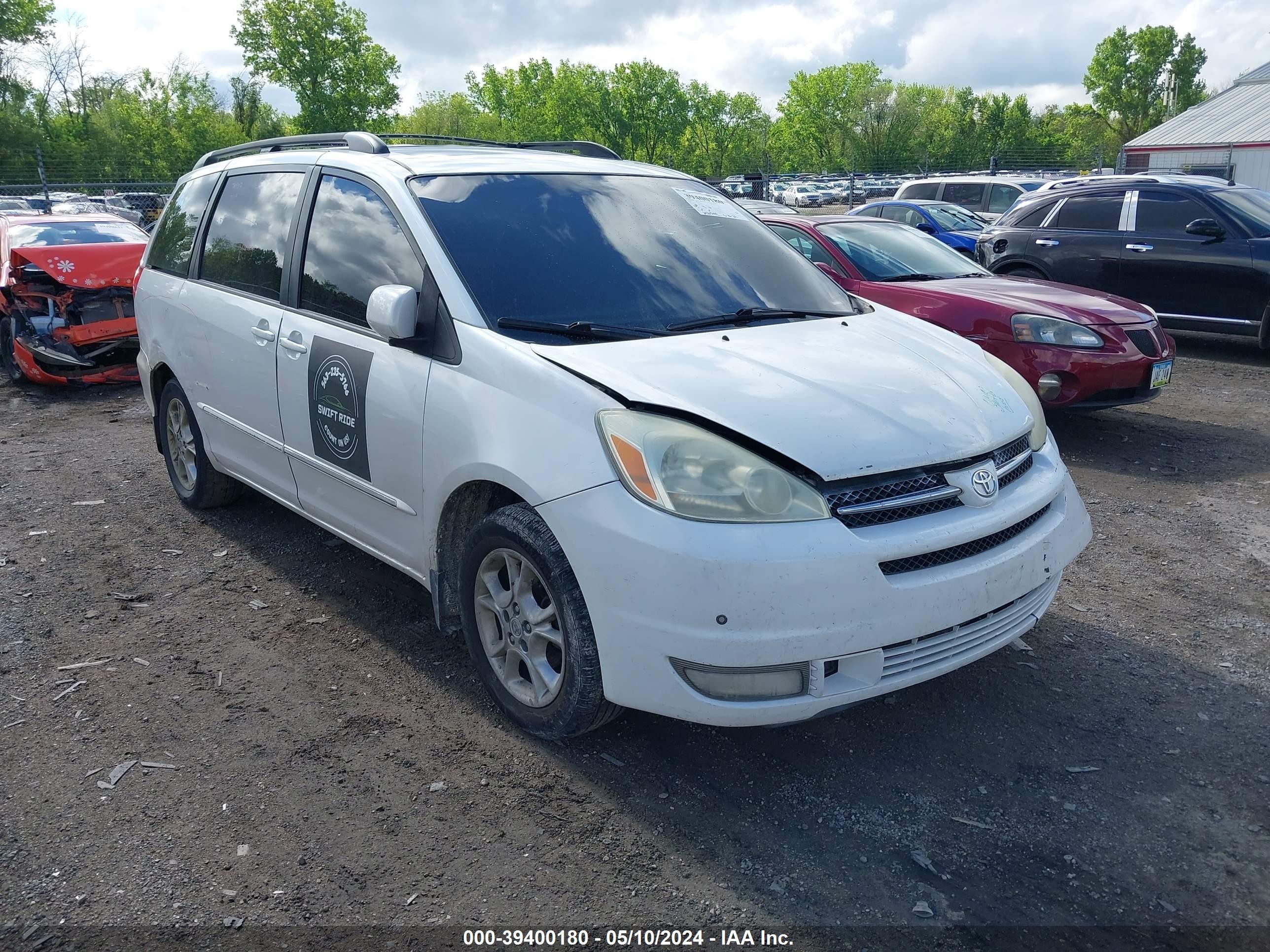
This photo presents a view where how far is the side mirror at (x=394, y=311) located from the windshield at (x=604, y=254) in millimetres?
212

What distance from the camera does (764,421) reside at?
2795 millimetres

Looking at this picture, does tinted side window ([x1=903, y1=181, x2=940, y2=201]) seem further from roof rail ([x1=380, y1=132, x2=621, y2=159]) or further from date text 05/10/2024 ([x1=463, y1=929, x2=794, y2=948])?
date text 05/10/2024 ([x1=463, y1=929, x2=794, y2=948])

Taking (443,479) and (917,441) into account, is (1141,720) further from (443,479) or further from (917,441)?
(443,479)

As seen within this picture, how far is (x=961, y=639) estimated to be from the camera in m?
2.88

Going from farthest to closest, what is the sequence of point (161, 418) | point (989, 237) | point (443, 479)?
point (989, 237)
point (161, 418)
point (443, 479)

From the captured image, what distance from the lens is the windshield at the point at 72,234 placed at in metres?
10.0

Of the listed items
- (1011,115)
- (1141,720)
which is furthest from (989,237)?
(1011,115)

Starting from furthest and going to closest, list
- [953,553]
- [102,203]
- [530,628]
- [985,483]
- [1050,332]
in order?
1. [102,203]
2. [1050,332]
3. [530,628]
4. [985,483]
5. [953,553]

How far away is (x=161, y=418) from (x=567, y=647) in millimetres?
3772

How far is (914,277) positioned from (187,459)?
17.2 feet

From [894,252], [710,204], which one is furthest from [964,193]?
[710,204]

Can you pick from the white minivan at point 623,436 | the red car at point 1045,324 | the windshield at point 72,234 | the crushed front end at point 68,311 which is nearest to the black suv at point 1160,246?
the red car at point 1045,324

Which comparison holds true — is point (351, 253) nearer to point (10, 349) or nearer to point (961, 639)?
point (961, 639)

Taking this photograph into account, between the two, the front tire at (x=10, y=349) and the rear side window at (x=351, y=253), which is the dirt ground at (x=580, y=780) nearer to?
the rear side window at (x=351, y=253)
